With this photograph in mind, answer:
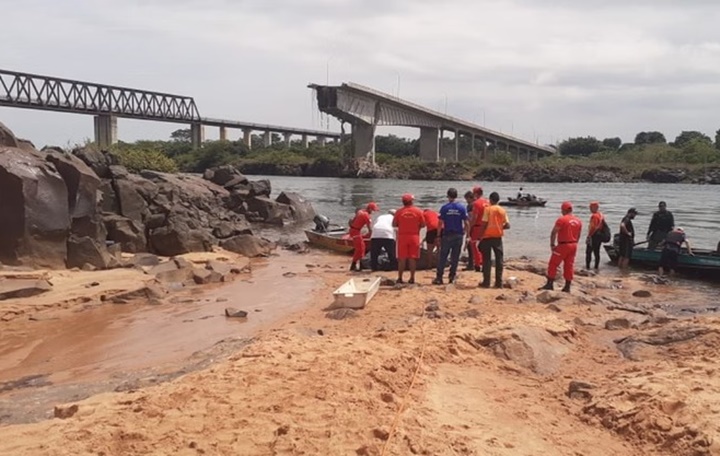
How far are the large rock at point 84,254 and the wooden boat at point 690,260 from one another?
14.3 m

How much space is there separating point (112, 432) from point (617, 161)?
11278 cm

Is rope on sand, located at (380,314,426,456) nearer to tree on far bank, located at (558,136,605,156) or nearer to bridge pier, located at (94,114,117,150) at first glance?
bridge pier, located at (94,114,117,150)

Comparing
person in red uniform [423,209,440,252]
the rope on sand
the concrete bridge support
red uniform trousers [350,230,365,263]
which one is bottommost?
Result: the rope on sand

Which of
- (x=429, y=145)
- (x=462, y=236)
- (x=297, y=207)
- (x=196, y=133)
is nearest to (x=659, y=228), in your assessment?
(x=462, y=236)

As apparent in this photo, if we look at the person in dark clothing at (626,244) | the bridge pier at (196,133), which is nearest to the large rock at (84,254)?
the person in dark clothing at (626,244)

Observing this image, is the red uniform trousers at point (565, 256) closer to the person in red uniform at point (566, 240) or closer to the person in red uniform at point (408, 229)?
the person in red uniform at point (566, 240)

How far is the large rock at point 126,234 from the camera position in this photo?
19.4 metres

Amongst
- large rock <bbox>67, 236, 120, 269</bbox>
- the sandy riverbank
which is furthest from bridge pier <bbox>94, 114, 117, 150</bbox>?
the sandy riverbank

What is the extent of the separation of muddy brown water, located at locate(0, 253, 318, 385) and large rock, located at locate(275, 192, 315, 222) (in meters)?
24.0

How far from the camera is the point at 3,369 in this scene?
888 cm

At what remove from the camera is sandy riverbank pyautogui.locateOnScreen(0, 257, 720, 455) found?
563 cm

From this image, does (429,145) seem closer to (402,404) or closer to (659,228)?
(659,228)

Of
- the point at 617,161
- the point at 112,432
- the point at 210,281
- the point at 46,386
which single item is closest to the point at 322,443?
the point at 112,432

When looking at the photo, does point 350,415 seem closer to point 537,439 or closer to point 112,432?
point 537,439
